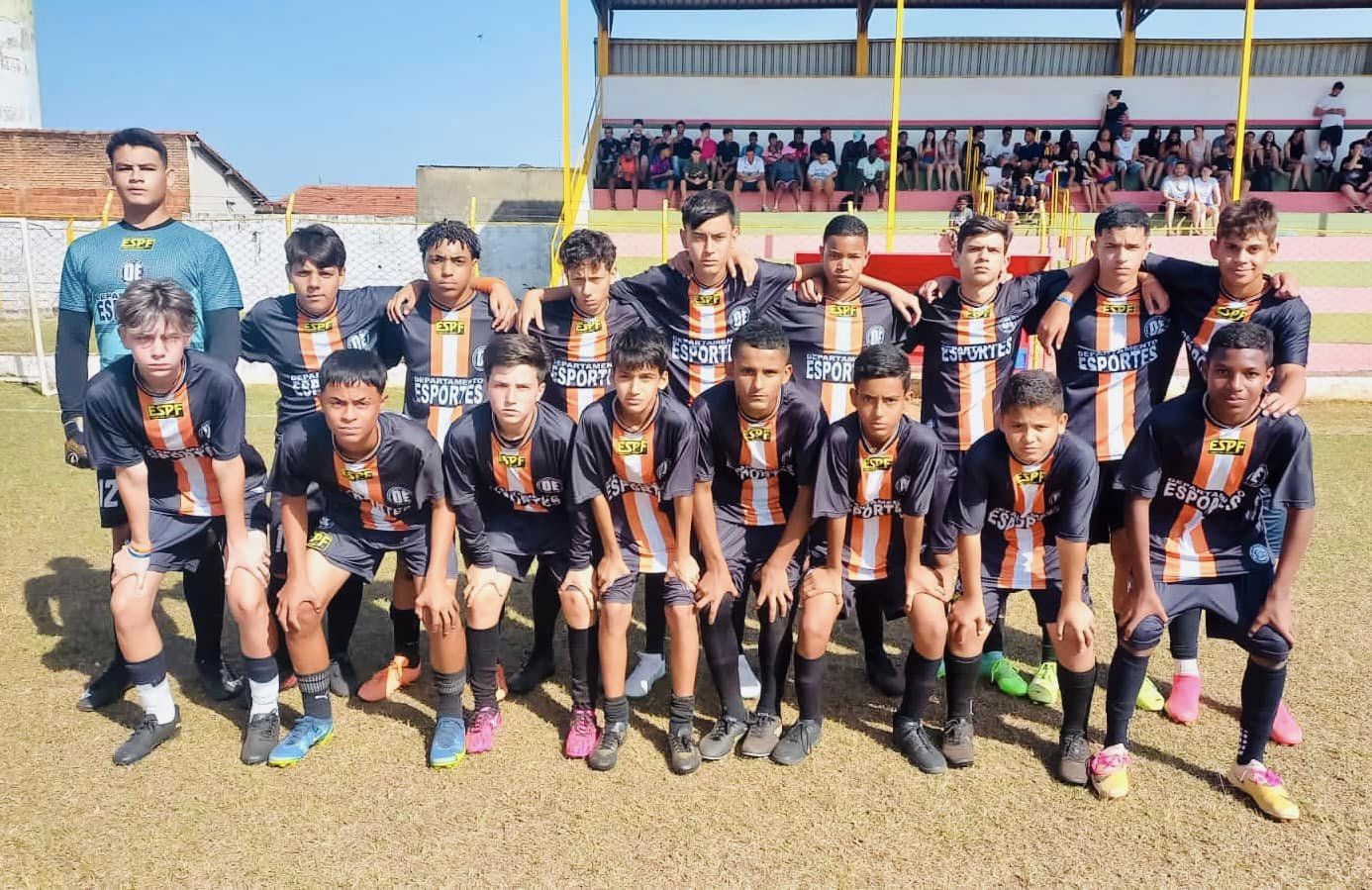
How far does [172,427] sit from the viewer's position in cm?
376

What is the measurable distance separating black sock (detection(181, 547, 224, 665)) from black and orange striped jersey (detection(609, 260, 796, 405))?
7.47ft

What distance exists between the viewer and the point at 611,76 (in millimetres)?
22547

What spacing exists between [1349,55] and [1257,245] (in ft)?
80.0

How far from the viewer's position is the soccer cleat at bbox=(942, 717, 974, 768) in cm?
364

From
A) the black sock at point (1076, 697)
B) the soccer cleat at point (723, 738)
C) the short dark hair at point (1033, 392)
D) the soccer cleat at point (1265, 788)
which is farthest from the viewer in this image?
the soccer cleat at point (723, 738)

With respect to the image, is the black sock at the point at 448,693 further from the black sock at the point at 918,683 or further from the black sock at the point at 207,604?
the black sock at the point at 918,683

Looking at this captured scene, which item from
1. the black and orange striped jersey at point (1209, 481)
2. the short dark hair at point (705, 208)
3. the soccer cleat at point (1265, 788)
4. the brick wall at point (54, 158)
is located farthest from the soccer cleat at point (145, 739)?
the brick wall at point (54, 158)

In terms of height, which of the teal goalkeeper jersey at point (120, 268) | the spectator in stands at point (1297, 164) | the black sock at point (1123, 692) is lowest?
the black sock at point (1123, 692)

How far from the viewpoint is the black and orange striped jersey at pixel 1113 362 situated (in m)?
4.25

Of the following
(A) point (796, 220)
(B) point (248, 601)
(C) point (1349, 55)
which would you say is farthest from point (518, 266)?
(C) point (1349, 55)

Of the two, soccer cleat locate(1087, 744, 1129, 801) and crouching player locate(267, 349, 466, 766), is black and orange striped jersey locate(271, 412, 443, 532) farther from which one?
soccer cleat locate(1087, 744, 1129, 801)

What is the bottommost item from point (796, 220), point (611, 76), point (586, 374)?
point (586, 374)

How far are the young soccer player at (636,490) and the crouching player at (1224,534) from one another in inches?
62.4

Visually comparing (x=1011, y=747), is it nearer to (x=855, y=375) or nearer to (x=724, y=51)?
(x=855, y=375)
